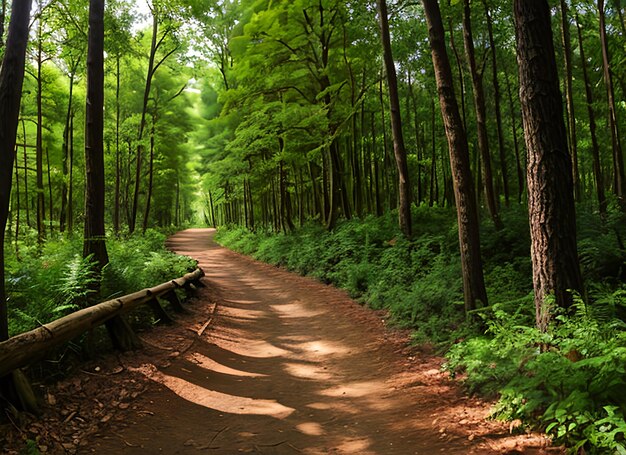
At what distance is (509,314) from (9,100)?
21.7 ft

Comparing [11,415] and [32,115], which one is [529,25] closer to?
[11,415]

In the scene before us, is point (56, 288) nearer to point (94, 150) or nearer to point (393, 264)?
point (94, 150)

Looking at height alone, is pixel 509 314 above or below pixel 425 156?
below

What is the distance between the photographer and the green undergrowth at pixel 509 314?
329 centimetres

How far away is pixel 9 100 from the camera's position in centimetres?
425

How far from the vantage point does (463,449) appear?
11.6 ft

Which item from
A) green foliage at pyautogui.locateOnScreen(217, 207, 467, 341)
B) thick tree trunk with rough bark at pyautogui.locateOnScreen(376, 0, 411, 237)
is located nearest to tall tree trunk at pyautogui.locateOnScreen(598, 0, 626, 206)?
green foliage at pyautogui.locateOnScreen(217, 207, 467, 341)

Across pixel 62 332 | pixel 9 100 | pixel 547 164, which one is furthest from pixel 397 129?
pixel 62 332

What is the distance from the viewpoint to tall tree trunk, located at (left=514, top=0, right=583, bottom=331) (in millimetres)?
4359

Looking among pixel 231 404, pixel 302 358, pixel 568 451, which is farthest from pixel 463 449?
pixel 302 358

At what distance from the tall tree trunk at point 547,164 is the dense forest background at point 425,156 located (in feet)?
0.06

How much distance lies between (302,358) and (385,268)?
15.1ft

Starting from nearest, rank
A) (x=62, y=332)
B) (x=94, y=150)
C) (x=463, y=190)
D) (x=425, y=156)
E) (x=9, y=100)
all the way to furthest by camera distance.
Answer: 1. (x=9, y=100)
2. (x=62, y=332)
3. (x=463, y=190)
4. (x=94, y=150)
5. (x=425, y=156)

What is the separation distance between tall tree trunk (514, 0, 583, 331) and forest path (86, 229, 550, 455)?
1549 millimetres
